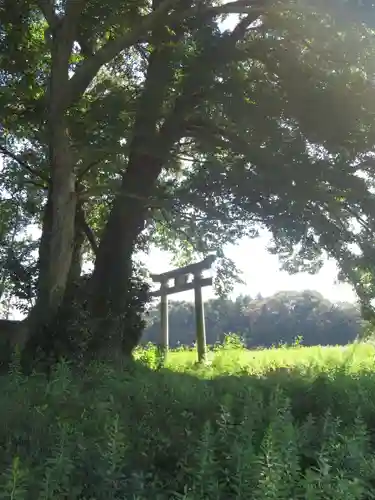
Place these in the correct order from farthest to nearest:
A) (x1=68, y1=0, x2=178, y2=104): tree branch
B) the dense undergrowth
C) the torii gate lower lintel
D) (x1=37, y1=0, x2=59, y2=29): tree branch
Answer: the torii gate lower lintel, (x1=37, y1=0, x2=59, y2=29): tree branch, (x1=68, y1=0, x2=178, y2=104): tree branch, the dense undergrowth

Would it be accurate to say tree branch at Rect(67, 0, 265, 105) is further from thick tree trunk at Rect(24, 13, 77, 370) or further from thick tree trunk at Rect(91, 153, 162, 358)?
thick tree trunk at Rect(91, 153, 162, 358)

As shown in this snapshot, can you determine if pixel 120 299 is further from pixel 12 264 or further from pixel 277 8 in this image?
pixel 277 8

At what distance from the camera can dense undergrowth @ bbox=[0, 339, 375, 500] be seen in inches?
121

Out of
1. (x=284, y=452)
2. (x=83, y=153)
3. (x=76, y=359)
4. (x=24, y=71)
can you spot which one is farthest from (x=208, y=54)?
(x=284, y=452)

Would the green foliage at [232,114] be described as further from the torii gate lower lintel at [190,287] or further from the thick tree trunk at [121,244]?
the torii gate lower lintel at [190,287]

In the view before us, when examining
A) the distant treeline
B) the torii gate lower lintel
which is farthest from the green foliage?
the distant treeline

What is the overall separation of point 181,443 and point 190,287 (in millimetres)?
11907

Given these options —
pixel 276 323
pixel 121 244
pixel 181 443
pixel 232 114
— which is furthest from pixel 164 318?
pixel 276 323

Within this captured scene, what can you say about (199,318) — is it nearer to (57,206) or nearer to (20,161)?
(20,161)

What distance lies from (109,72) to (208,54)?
581cm

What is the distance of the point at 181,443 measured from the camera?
4.13m

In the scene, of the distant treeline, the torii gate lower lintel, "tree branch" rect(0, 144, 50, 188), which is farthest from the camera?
the distant treeline

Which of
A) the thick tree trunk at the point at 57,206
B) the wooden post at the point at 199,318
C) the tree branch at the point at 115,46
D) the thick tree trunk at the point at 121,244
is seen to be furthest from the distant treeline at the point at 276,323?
the tree branch at the point at 115,46

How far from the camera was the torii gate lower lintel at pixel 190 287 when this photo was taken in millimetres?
15156
